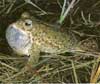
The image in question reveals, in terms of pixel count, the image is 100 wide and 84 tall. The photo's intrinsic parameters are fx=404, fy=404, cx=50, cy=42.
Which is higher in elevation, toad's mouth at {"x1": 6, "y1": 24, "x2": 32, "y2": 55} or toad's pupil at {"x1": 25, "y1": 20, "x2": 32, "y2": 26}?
toad's pupil at {"x1": 25, "y1": 20, "x2": 32, "y2": 26}

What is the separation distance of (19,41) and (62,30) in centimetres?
34

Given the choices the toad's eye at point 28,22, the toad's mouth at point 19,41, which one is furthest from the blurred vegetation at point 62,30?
the toad's eye at point 28,22

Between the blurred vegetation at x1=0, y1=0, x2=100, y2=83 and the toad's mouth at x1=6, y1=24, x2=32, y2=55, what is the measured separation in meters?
0.06

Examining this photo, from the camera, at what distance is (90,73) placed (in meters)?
2.81

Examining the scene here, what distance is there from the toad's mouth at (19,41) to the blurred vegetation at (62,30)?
6 centimetres

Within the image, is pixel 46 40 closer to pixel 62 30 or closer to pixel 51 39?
pixel 51 39

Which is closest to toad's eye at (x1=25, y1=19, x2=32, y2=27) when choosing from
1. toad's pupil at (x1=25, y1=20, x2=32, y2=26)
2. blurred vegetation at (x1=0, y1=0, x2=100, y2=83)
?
toad's pupil at (x1=25, y1=20, x2=32, y2=26)

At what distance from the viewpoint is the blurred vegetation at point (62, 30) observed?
280 centimetres

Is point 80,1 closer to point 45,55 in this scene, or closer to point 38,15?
point 38,15

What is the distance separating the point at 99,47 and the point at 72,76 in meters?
0.40

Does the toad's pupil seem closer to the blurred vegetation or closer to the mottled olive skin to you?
the mottled olive skin

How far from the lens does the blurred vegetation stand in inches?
110

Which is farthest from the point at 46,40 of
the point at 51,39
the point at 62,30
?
the point at 62,30

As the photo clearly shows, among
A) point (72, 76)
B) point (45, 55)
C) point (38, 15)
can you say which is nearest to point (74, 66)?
point (72, 76)
